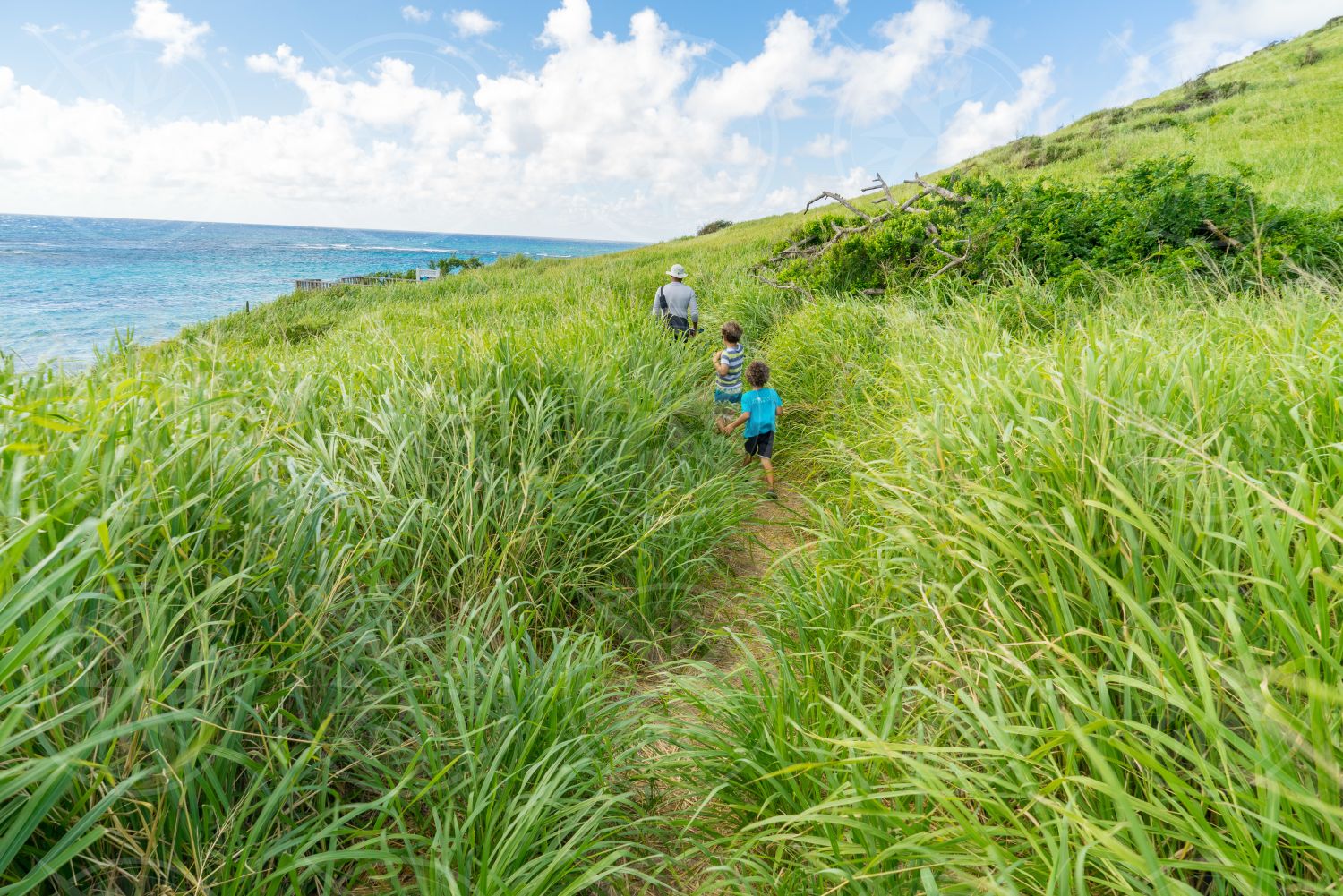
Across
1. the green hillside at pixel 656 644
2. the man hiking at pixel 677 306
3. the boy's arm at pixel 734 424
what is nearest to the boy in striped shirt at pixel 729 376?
the boy's arm at pixel 734 424

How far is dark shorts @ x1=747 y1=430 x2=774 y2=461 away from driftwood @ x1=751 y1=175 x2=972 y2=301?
118 inches

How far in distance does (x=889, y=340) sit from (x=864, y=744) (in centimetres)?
445

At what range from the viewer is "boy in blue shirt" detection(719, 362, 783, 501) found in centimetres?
504

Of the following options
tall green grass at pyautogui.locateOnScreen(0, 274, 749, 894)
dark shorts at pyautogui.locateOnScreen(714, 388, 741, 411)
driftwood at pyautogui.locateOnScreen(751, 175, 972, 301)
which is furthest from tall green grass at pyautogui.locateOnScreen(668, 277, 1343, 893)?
driftwood at pyautogui.locateOnScreen(751, 175, 972, 301)

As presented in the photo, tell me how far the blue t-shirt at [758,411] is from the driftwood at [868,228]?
2.87m

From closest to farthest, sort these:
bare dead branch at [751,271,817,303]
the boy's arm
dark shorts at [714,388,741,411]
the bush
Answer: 1. the bush
2. the boy's arm
3. dark shorts at [714,388,741,411]
4. bare dead branch at [751,271,817,303]

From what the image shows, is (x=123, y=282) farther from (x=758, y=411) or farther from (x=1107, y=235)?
(x=1107, y=235)

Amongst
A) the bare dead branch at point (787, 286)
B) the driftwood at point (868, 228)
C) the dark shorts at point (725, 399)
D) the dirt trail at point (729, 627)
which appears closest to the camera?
the dirt trail at point (729, 627)

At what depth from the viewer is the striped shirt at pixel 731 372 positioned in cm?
566

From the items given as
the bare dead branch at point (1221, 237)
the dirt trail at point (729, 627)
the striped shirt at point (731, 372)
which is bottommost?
the dirt trail at point (729, 627)

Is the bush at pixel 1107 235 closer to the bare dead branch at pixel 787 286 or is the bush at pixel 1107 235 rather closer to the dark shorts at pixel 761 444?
the bare dead branch at pixel 787 286

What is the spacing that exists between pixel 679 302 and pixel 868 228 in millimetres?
3113

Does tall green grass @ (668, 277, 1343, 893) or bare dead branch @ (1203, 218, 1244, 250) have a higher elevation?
bare dead branch @ (1203, 218, 1244, 250)

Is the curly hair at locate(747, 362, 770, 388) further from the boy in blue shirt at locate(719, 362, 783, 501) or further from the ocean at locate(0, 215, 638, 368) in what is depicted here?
the ocean at locate(0, 215, 638, 368)
